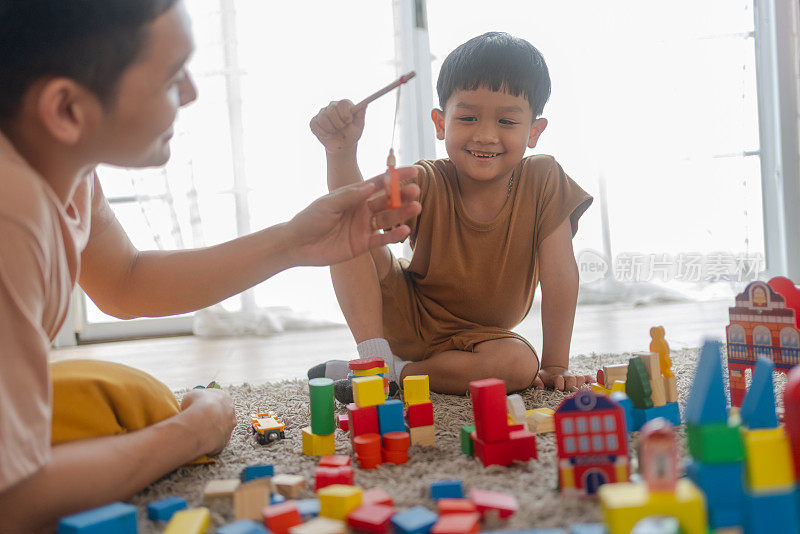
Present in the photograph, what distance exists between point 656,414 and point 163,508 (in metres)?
0.63

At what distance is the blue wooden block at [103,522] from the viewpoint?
24.6 inches

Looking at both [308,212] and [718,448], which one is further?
[308,212]

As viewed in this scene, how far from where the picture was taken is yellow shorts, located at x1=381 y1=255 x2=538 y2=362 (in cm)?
144

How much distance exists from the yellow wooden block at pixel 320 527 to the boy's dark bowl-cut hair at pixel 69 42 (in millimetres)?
456

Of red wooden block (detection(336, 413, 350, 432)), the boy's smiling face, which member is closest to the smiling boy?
the boy's smiling face

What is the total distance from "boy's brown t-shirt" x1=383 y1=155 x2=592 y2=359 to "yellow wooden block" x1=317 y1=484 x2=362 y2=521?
76 cm

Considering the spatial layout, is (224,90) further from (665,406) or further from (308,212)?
(665,406)

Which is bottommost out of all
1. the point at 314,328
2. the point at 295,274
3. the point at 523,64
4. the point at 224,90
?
the point at 314,328

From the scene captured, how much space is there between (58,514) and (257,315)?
70.7 inches

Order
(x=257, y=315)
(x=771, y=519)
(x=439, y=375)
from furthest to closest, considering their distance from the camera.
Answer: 1. (x=257, y=315)
2. (x=439, y=375)
3. (x=771, y=519)

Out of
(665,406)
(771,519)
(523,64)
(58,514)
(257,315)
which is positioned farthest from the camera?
(257,315)

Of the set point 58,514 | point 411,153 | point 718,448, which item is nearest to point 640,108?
point 411,153

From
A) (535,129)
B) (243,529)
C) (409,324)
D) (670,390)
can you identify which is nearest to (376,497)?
(243,529)

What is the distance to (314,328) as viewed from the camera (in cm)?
249
